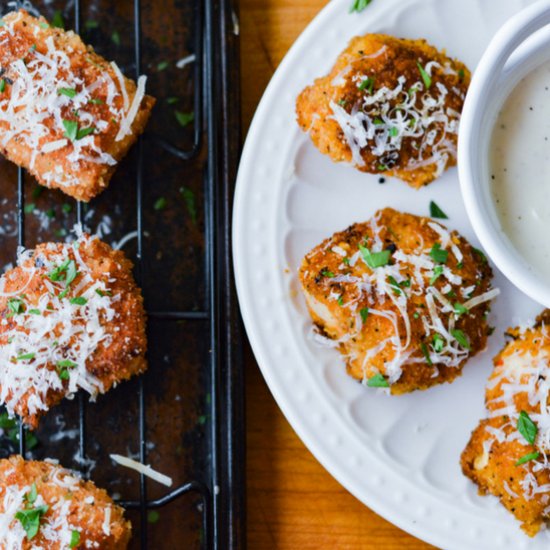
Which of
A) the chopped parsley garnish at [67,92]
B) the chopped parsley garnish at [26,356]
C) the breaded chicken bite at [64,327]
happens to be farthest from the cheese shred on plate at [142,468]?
the chopped parsley garnish at [67,92]

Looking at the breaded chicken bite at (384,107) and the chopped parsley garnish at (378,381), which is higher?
the breaded chicken bite at (384,107)

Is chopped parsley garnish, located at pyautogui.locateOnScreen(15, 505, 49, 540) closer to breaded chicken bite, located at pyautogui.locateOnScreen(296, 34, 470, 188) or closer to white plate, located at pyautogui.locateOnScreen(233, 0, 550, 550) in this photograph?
white plate, located at pyautogui.locateOnScreen(233, 0, 550, 550)

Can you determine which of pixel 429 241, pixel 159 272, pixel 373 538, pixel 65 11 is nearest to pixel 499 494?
pixel 373 538

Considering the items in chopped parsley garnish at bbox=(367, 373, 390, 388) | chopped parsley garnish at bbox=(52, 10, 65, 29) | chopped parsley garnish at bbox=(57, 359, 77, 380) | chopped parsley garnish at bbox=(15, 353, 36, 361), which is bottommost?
chopped parsley garnish at bbox=(367, 373, 390, 388)

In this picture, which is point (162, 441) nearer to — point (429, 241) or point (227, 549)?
point (227, 549)

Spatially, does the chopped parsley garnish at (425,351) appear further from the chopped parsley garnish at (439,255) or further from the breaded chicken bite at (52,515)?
the breaded chicken bite at (52,515)

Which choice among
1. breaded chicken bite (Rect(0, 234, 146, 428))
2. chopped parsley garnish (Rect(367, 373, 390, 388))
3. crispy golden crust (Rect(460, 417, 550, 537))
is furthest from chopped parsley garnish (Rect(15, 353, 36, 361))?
crispy golden crust (Rect(460, 417, 550, 537))
